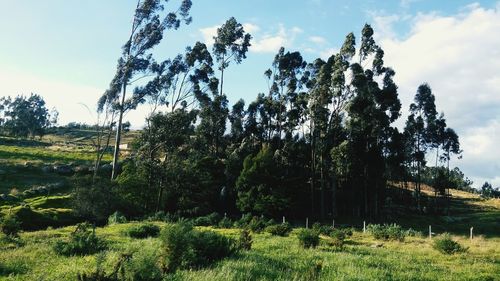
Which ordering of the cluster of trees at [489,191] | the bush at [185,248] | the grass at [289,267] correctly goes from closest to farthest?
1. the grass at [289,267]
2. the bush at [185,248]
3. the cluster of trees at [489,191]

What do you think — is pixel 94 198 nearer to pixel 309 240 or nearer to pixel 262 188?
pixel 309 240

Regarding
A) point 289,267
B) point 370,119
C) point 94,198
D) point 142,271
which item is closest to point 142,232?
point 94,198

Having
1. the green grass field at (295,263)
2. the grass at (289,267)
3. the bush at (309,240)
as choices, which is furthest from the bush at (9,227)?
the bush at (309,240)

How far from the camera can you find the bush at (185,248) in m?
14.4

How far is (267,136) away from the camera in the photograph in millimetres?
70312

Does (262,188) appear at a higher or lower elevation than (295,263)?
higher

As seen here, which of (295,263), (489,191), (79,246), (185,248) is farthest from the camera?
(489,191)

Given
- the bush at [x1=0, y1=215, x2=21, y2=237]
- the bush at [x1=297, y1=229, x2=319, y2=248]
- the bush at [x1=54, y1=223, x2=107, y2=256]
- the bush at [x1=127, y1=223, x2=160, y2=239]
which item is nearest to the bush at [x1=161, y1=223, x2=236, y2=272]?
the bush at [x1=54, y1=223, x2=107, y2=256]

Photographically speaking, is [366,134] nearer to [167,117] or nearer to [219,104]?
[219,104]

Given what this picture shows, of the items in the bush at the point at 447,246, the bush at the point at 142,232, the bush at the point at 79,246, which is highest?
the bush at the point at 447,246

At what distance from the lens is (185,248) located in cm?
1466

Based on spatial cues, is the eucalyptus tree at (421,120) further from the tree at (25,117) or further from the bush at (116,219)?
the tree at (25,117)

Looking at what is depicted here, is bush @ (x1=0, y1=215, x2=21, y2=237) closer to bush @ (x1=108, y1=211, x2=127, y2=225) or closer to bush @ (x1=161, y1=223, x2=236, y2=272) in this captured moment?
bush @ (x1=108, y1=211, x2=127, y2=225)

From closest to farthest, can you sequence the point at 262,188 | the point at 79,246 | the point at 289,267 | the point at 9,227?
1. the point at 289,267
2. the point at 79,246
3. the point at 9,227
4. the point at 262,188
